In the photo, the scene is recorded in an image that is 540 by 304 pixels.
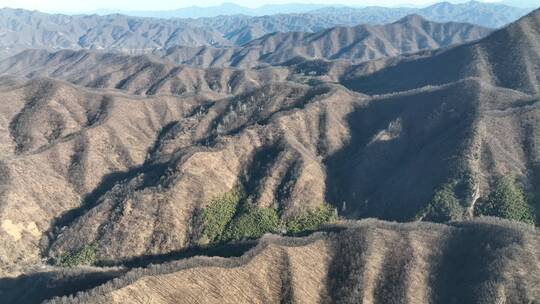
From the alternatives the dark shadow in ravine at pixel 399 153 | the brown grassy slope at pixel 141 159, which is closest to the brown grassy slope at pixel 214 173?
the brown grassy slope at pixel 141 159

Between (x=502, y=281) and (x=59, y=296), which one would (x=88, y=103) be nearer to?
(x=59, y=296)

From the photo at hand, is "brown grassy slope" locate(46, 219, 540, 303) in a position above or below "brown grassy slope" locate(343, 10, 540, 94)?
above

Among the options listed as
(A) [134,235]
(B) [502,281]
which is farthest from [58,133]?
(B) [502,281]

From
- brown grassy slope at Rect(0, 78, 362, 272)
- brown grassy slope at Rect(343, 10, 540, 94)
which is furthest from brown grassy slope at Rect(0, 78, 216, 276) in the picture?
brown grassy slope at Rect(343, 10, 540, 94)

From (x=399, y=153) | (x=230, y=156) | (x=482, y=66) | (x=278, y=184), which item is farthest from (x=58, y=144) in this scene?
(x=482, y=66)

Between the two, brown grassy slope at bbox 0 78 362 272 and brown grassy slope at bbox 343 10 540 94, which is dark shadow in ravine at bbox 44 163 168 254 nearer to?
brown grassy slope at bbox 0 78 362 272

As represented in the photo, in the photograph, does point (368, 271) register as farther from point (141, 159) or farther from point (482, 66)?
point (482, 66)
